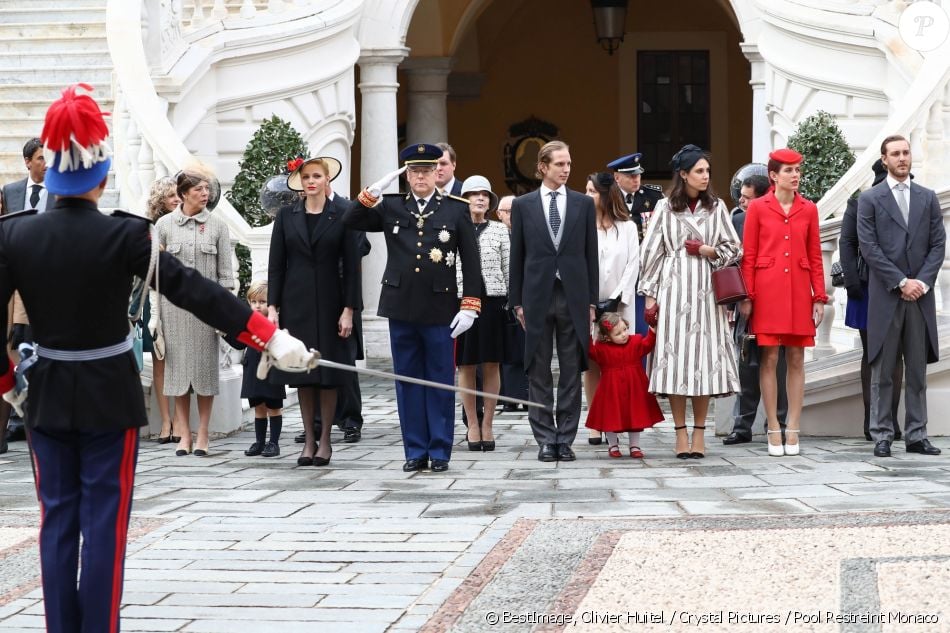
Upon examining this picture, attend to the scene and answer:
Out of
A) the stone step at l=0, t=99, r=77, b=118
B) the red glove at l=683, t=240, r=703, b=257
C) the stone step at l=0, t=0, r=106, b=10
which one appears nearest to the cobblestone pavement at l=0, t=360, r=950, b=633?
the red glove at l=683, t=240, r=703, b=257

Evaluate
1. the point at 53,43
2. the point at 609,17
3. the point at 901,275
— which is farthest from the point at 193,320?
the point at 609,17

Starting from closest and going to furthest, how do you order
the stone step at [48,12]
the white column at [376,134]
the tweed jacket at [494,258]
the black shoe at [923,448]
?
the black shoe at [923,448] < the tweed jacket at [494,258] < the stone step at [48,12] < the white column at [376,134]

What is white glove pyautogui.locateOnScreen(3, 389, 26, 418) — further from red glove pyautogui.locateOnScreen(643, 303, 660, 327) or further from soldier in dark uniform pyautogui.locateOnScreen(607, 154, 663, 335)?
soldier in dark uniform pyautogui.locateOnScreen(607, 154, 663, 335)

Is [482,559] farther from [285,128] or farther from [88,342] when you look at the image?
[285,128]

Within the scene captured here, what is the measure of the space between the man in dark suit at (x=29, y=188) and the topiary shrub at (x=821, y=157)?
6.28 m

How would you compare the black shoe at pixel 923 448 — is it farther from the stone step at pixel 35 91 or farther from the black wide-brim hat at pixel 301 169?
the stone step at pixel 35 91

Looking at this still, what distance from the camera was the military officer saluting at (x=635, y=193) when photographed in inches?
386

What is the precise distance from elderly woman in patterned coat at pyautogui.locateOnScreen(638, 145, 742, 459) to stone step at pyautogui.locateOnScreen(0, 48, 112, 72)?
23.2 feet

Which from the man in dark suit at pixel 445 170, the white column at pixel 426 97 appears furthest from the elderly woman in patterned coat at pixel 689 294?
the white column at pixel 426 97

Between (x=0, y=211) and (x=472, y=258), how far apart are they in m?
2.76

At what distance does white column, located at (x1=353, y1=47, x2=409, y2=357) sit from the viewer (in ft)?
50.5

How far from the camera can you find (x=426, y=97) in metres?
18.2

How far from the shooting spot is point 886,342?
8461 millimetres

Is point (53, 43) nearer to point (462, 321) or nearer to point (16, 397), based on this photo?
point (462, 321)
